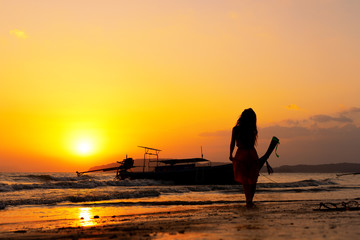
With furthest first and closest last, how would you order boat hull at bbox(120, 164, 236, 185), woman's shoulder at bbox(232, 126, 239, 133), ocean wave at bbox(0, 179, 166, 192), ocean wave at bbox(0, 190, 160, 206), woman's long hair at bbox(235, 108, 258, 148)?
boat hull at bbox(120, 164, 236, 185) < ocean wave at bbox(0, 179, 166, 192) < ocean wave at bbox(0, 190, 160, 206) < woman's shoulder at bbox(232, 126, 239, 133) < woman's long hair at bbox(235, 108, 258, 148)

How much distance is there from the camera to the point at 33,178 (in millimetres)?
58688

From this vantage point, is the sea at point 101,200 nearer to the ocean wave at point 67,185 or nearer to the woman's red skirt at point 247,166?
the ocean wave at point 67,185

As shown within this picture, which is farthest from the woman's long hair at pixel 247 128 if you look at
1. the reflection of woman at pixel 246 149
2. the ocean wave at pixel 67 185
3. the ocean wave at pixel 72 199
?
the ocean wave at pixel 67 185

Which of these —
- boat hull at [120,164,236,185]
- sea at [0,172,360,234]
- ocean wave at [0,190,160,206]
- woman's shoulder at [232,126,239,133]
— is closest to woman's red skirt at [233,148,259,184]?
woman's shoulder at [232,126,239,133]

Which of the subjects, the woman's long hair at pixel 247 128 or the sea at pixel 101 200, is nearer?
the woman's long hair at pixel 247 128

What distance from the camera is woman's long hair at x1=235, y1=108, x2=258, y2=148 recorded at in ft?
29.7

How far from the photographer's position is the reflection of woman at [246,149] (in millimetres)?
9094

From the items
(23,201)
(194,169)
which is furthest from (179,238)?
(194,169)

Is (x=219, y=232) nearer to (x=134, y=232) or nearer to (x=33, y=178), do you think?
(x=134, y=232)

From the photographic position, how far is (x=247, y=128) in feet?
29.6

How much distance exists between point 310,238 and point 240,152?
4992 millimetres

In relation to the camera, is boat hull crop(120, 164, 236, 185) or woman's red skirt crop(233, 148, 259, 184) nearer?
woman's red skirt crop(233, 148, 259, 184)

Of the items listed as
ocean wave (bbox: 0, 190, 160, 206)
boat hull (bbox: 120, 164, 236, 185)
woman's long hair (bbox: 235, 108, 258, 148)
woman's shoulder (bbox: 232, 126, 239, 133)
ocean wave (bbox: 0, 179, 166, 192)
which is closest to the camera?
woman's long hair (bbox: 235, 108, 258, 148)

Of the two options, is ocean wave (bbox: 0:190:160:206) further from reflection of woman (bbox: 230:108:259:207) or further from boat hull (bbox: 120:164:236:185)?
boat hull (bbox: 120:164:236:185)
